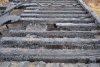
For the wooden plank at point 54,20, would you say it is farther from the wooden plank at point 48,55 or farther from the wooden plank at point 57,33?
the wooden plank at point 48,55

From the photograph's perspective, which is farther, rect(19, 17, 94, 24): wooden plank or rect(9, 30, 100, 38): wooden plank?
rect(19, 17, 94, 24): wooden plank

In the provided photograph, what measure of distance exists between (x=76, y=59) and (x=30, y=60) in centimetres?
59

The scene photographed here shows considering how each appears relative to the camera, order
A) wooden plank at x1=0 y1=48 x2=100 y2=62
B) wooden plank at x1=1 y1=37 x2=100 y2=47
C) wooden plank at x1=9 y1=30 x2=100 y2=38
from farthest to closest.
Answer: wooden plank at x1=9 y1=30 x2=100 y2=38 < wooden plank at x1=1 y1=37 x2=100 y2=47 < wooden plank at x1=0 y1=48 x2=100 y2=62

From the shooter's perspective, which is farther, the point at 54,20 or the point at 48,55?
the point at 54,20

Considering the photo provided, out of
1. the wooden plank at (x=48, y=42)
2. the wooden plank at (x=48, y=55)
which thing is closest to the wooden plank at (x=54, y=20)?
the wooden plank at (x=48, y=42)

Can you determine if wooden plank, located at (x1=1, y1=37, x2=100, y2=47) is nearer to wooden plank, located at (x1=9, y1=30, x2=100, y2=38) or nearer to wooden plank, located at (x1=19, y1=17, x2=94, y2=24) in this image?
wooden plank, located at (x1=9, y1=30, x2=100, y2=38)

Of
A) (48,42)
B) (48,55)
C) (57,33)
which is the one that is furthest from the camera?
(57,33)

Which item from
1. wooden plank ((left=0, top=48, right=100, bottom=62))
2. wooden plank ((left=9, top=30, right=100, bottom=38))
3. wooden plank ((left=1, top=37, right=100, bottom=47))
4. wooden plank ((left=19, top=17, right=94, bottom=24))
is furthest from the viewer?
wooden plank ((left=19, top=17, right=94, bottom=24))

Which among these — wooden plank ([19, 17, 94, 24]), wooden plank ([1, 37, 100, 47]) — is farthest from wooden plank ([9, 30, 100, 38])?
wooden plank ([19, 17, 94, 24])

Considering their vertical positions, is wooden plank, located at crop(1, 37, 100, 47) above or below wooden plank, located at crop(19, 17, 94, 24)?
below

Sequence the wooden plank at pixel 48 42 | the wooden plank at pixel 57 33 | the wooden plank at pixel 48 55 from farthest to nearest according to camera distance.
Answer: the wooden plank at pixel 57 33, the wooden plank at pixel 48 42, the wooden plank at pixel 48 55

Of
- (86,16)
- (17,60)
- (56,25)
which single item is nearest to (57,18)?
(56,25)

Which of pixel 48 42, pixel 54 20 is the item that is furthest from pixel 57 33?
pixel 54 20

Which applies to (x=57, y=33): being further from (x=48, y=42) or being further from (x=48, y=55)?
(x=48, y=55)
